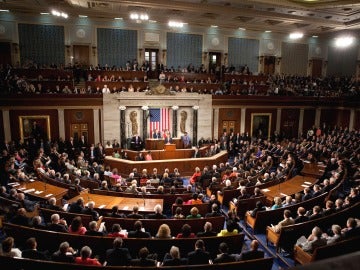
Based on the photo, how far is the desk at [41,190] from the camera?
859 centimetres

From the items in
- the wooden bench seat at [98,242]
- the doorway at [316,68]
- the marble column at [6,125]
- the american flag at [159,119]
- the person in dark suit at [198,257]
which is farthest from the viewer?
the doorway at [316,68]

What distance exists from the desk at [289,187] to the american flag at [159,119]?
910 cm

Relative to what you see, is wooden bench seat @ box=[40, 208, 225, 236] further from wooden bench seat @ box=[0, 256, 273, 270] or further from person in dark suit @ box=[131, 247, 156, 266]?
wooden bench seat @ box=[0, 256, 273, 270]

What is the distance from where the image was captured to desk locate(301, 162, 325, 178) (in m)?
11.7

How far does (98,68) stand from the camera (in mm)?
20000

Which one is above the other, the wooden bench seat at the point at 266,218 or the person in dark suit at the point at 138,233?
the person in dark suit at the point at 138,233

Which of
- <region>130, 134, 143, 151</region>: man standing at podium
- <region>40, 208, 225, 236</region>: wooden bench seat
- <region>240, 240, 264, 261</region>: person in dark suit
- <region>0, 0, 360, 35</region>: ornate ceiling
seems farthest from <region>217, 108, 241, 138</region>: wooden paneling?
<region>240, 240, 264, 261</region>: person in dark suit

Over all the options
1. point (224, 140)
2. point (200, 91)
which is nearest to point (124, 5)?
point (200, 91)

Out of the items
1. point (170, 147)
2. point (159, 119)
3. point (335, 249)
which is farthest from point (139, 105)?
point (335, 249)

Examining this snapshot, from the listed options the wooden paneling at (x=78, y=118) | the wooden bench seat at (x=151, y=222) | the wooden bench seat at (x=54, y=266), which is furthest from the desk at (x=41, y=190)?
the wooden paneling at (x=78, y=118)

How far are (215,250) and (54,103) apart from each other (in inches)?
549

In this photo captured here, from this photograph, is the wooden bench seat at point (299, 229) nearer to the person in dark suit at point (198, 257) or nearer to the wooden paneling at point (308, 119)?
the person in dark suit at point (198, 257)

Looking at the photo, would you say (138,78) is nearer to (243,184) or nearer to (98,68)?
(98,68)

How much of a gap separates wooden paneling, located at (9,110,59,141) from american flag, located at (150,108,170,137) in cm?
555
